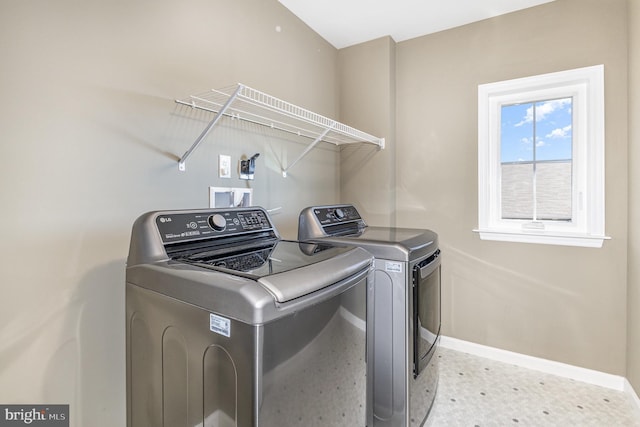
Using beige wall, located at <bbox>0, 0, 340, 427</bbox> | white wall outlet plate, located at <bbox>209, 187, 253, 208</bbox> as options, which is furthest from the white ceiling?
white wall outlet plate, located at <bbox>209, 187, 253, 208</bbox>

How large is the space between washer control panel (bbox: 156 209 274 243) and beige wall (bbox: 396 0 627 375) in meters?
1.64

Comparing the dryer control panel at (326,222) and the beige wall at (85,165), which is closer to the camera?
the beige wall at (85,165)

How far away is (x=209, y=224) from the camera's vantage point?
1.24 metres

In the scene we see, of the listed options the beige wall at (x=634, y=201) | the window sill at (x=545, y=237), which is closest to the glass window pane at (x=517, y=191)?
the window sill at (x=545, y=237)

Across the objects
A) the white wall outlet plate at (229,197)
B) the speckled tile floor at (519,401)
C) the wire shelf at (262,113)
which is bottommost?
the speckled tile floor at (519,401)

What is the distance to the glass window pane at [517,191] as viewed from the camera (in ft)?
7.61

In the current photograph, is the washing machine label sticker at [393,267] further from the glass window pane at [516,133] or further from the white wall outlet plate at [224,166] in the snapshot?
the glass window pane at [516,133]

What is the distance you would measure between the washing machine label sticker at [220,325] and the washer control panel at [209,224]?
1.41 feet

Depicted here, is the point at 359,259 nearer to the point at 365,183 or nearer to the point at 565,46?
the point at 365,183

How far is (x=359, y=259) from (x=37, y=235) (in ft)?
3.58

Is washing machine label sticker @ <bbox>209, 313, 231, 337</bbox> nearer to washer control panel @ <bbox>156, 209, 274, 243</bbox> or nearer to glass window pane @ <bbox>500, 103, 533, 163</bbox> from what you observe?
washer control panel @ <bbox>156, 209, 274, 243</bbox>

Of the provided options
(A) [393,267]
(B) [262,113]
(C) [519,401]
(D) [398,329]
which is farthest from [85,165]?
(C) [519,401]

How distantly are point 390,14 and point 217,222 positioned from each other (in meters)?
2.09

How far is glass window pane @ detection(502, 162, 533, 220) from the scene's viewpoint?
2320 millimetres
